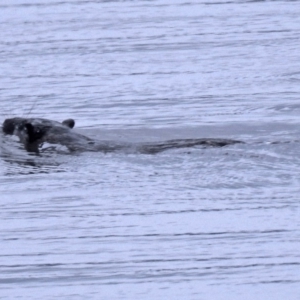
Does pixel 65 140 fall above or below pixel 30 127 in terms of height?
below

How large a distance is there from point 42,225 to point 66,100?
525 centimetres

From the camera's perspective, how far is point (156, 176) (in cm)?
809

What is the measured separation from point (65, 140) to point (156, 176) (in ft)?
5.76

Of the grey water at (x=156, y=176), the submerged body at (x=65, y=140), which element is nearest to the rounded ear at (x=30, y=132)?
the submerged body at (x=65, y=140)

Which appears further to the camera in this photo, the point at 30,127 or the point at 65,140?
→ the point at 30,127

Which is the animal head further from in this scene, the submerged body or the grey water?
the grey water

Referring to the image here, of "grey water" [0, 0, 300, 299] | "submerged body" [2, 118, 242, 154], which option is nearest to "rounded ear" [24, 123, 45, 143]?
"submerged body" [2, 118, 242, 154]

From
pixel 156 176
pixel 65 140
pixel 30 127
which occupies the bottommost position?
pixel 156 176

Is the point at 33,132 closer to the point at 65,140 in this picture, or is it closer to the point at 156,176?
the point at 65,140

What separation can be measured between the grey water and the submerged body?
0.14m

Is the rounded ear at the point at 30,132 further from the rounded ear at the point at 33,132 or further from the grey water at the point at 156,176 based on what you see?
the grey water at the point at 156,176

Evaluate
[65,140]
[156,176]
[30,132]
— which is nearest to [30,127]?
[30,132]

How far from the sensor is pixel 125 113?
36.6 feet

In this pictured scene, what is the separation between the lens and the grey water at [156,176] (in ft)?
19.4
